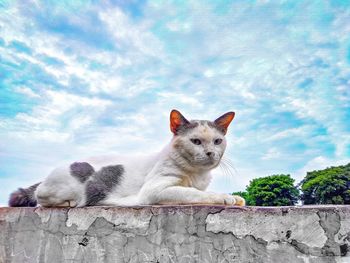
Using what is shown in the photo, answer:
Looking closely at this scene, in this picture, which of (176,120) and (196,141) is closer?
(196,141)

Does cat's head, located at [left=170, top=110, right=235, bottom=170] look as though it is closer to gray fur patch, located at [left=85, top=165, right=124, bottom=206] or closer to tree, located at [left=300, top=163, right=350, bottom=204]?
gray fur patch, located at [left=85, top=165, right=124, bottom=206]

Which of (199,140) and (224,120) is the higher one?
(224,120)

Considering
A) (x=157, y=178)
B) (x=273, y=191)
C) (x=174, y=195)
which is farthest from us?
(x=273, y=191)

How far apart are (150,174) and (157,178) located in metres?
0.16

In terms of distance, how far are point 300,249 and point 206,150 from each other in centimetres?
102

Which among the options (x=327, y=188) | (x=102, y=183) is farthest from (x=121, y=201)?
(x=327, y=188)

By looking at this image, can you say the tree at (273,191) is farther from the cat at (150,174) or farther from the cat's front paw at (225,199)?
the cat's front paw at (225,199)

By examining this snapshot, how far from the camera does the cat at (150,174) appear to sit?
2930 mm

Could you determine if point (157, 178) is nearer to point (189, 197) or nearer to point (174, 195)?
point (174, 195)

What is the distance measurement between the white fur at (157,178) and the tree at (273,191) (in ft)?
19.2

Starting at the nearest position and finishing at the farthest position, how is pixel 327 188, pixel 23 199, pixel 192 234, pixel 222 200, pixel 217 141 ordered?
pixel 192 234, pixel 222 200, pixel 217 141, pixel 23 199, pixel 327 188

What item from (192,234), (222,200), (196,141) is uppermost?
(196,141)

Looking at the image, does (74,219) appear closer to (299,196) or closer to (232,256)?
(232,256)

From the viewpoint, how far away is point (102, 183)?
3.14 metres
